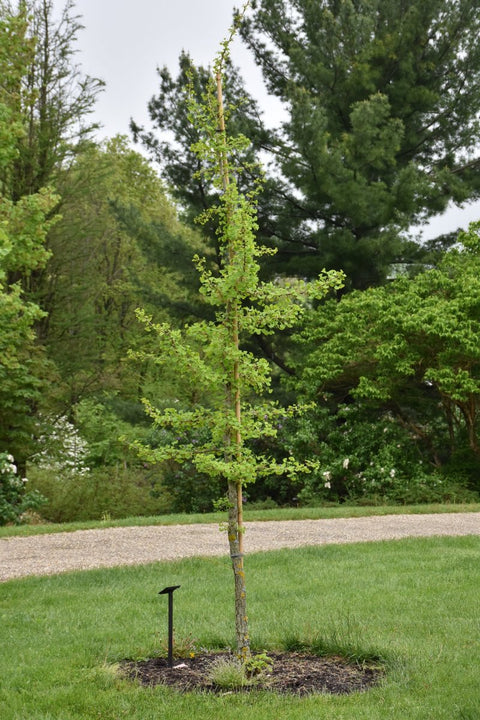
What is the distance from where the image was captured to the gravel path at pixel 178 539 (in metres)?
7.63

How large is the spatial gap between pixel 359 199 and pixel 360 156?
1324 mm

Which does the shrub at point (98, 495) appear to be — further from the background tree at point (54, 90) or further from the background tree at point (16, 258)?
the background tree at point (54, 90)

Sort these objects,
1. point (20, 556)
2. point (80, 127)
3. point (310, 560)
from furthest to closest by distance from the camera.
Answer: point (80, 127), point (20, 556), point (310, 560)

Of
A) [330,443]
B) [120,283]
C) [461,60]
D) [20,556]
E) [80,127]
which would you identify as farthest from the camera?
[120,283]

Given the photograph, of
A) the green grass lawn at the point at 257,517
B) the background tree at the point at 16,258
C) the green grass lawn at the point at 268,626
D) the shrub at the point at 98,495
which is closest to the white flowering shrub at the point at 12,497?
the shrub at the point at 98,495

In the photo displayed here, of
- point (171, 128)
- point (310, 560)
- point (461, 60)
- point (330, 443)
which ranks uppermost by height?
point (461, 60)

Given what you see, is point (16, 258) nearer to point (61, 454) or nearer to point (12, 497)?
point (12, 497)

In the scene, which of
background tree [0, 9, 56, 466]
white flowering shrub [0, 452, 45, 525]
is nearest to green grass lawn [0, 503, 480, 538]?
white flowering shrub [0, 452, 45, 525]

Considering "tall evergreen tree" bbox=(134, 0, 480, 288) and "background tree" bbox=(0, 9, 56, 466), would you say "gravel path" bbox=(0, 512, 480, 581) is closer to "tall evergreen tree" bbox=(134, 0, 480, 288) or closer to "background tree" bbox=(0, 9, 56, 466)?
"background tree" bbox=(0, 9, 56, 466)

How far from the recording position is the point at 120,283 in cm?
2317

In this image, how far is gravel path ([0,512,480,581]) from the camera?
7629 millimetres

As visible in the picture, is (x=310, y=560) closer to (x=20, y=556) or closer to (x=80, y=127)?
(x=20, y=556)

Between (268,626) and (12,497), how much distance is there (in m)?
8.28

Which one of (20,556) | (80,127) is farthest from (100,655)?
(80,127)
